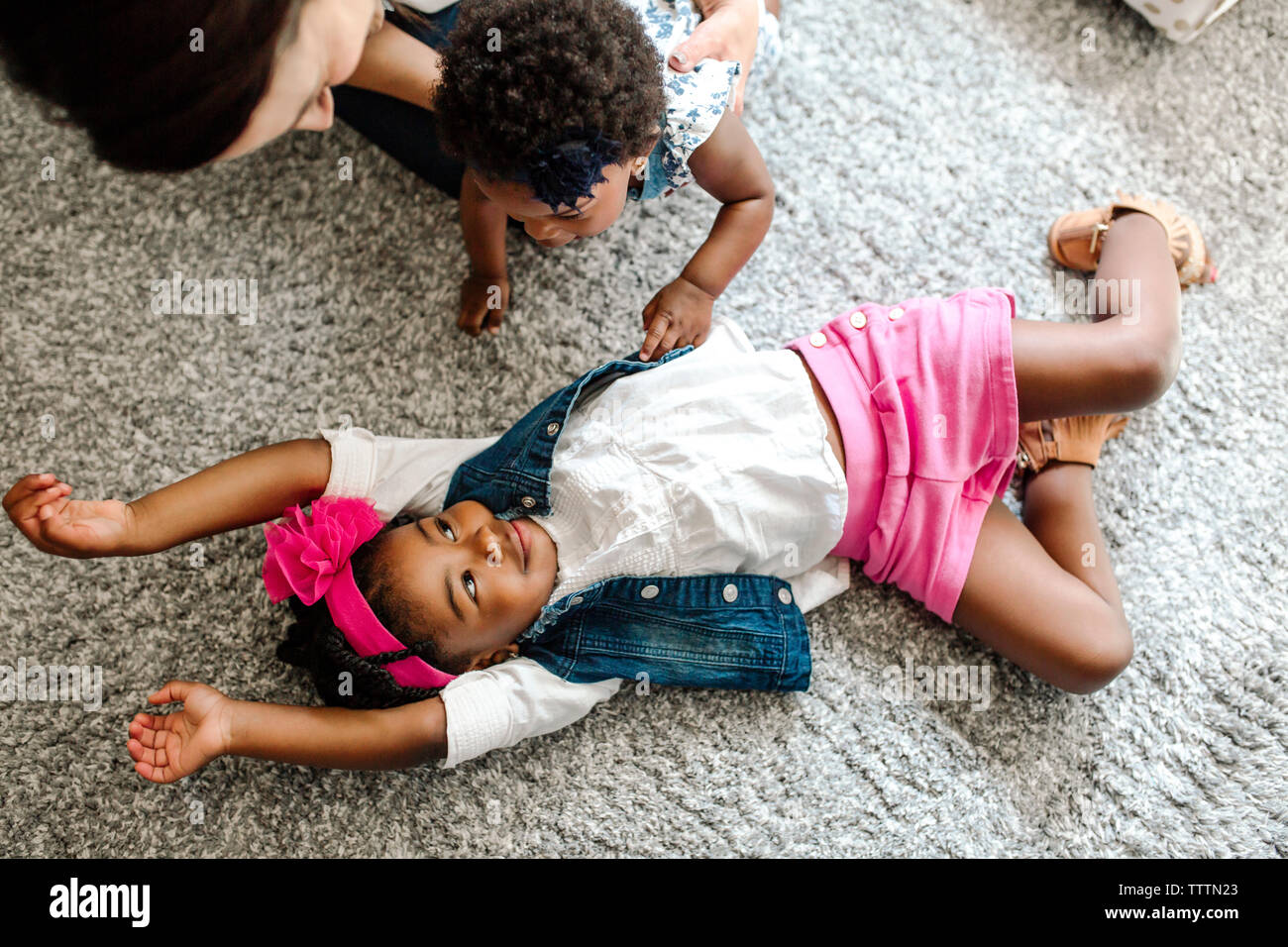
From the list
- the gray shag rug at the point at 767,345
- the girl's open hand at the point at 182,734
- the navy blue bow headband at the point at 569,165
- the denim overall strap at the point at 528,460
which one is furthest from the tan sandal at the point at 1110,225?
the girl's open hand at the point at 182,734

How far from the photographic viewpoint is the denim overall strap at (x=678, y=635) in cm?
96

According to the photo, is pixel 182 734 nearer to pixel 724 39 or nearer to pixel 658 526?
pixel 658 526

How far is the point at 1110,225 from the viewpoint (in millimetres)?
1084

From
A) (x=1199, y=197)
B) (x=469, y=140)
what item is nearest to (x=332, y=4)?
(x=469, y=140)

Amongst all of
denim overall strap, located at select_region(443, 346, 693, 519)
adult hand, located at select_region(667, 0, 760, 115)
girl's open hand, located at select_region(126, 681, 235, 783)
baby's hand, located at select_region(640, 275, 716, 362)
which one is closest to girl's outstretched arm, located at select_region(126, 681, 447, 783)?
girl's open hand, located at select_region(126, 681, 235, 783)

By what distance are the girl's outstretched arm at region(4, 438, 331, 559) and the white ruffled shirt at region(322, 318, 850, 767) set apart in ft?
0.12

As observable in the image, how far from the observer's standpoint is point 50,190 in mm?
1124

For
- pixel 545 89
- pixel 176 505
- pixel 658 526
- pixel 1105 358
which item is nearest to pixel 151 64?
pixel 545 89

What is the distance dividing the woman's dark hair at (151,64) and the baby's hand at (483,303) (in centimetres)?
45

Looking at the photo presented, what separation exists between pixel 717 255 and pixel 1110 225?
477mm

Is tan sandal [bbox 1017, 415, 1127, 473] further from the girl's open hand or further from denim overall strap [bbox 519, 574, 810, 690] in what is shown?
the girl's open hand

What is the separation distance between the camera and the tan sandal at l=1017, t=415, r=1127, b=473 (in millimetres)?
1044
